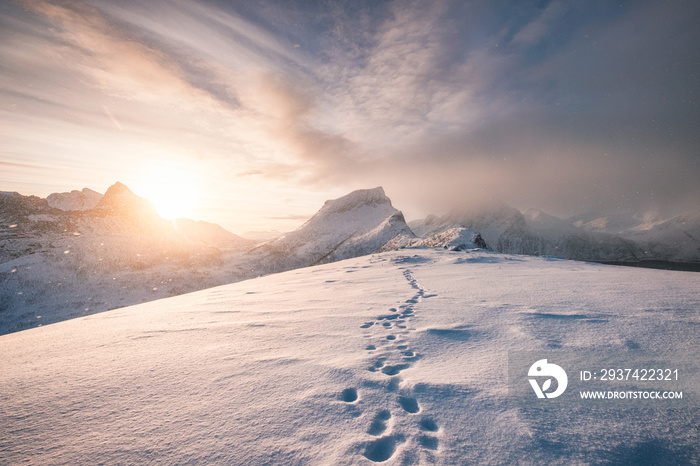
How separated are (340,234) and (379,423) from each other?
257ft

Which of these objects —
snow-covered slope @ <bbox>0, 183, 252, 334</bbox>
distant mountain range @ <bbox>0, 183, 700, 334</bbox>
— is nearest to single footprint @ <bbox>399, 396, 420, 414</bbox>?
distant mountain range @ <bbox>0, 183, 700, 334</bbox>

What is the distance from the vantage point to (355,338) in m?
4.45

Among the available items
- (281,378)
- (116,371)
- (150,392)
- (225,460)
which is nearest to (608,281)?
(281,378)

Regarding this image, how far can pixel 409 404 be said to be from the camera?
2.68m

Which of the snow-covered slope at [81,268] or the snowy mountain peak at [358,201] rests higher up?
the snowy mountain peak at [358,201]

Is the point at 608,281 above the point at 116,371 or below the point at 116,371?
above

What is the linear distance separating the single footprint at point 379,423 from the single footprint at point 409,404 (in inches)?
7.8

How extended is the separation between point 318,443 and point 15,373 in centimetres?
488

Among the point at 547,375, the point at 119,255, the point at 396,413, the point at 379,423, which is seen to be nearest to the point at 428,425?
the point at 396,413

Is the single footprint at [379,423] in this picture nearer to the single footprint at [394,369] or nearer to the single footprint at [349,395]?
the single footprint at [349,395]

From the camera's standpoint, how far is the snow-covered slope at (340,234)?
200ft

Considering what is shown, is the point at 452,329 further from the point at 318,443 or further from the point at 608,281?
the point at 608,281

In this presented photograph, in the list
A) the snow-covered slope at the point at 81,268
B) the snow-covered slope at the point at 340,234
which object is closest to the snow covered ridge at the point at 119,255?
the snow-covered slope at the point at 81,268

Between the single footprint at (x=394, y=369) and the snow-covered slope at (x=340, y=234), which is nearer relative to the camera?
the single footprint at (x=394, y=369)
